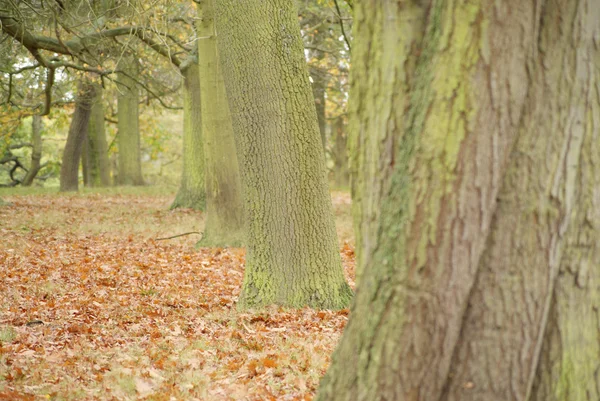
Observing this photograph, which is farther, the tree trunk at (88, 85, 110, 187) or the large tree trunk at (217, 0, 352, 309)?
the tree trunk at (88, 85, 110, 187)

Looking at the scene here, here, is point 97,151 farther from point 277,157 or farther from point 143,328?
point 143,328

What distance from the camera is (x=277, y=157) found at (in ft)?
20.9

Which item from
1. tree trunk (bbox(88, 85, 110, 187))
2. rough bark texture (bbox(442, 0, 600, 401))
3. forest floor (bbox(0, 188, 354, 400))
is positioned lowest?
forest floor (bbox(0, 188, 354, 400))

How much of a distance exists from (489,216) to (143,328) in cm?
418

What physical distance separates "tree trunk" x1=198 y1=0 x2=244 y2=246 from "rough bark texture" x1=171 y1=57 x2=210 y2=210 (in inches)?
159

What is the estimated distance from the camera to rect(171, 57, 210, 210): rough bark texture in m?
15.0

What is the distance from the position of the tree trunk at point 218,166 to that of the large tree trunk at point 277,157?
4.12 m

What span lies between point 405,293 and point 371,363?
34cm

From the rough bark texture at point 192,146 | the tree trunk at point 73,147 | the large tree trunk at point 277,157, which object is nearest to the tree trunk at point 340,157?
the tree trunk at point 73,147

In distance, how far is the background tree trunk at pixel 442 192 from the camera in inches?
103

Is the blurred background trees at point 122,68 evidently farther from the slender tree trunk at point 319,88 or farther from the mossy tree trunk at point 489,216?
the mossy tree trunk at point 489,216

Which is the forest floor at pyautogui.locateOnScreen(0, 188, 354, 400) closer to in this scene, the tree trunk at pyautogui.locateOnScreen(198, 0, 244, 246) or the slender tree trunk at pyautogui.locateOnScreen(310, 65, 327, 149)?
the tree trunk at pyautogui.locateOnScreen(198, 0, 244, 246)

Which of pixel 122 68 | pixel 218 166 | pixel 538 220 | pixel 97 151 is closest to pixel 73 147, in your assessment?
pixel 97 151

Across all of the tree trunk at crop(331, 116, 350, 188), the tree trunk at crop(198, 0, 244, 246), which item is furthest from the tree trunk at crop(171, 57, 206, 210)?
the tree trunk at crop(331, 116, 350, 188)
